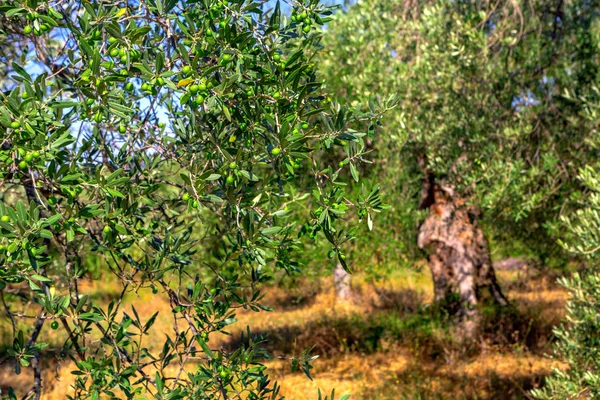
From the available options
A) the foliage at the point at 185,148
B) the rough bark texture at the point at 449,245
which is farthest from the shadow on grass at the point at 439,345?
the foliage at the point at 185,148

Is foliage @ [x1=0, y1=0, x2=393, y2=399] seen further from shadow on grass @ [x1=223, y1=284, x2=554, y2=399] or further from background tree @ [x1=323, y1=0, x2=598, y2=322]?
shadow on grass @ [x1=223, y1=284, x2=554, y2=399]

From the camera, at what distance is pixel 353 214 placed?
13.7 metres

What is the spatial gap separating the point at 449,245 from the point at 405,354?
2818 millimetres

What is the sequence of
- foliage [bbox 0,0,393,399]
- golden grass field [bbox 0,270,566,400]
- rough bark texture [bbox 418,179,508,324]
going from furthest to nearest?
rough bark texture [bbox 418,179,508,324]
golden grass field [bbox 0,270,566,400]
foliage [bbox 0,0,393,399]

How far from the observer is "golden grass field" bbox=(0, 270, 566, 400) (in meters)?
11.4

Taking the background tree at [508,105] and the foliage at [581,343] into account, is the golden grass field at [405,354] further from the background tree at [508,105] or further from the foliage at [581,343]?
the background tree at [508,105]

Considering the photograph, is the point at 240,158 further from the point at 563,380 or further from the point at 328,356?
the point at 328,356

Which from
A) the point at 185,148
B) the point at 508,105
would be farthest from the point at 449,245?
the point at 185,148

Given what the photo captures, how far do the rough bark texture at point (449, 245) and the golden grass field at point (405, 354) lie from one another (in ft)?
2.60

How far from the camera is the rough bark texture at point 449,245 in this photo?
14102 mm

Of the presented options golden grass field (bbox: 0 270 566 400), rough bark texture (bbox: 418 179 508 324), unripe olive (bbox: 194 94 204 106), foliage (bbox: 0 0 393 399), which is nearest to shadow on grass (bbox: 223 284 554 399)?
golden grass field (bbox: 0 270 566 400)

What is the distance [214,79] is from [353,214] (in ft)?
35.7

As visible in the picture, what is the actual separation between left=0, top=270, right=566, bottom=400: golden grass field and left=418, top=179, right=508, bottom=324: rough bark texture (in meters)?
0.79

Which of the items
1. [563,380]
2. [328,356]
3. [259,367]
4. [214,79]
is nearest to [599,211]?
[563,380]
